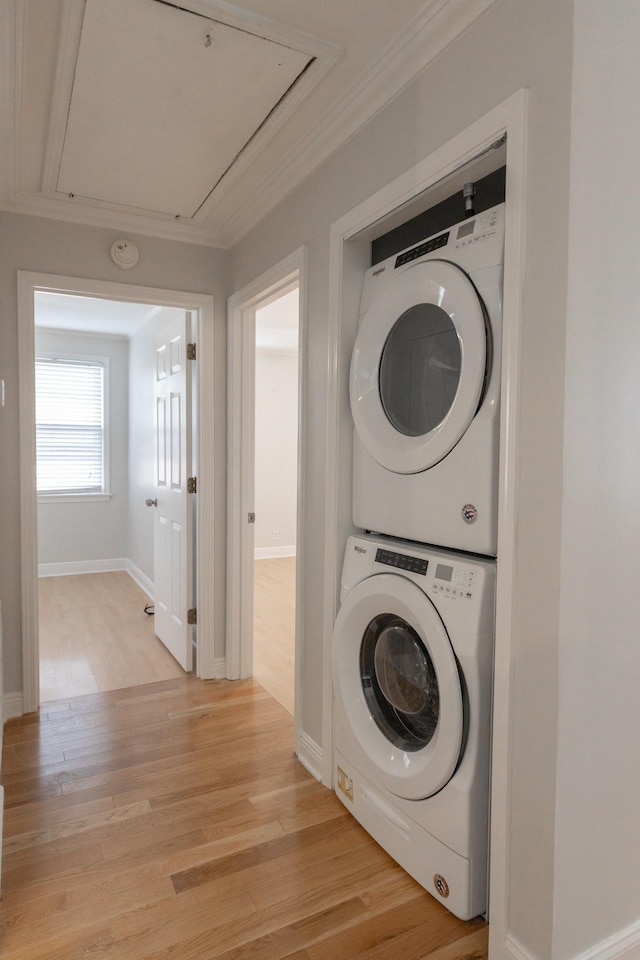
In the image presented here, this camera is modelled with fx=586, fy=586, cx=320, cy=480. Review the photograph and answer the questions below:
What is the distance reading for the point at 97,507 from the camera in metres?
6.12

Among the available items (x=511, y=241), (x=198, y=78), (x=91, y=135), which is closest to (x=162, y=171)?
(x=91, y=135)

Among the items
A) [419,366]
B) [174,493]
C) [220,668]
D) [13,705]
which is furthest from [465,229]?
[13,705]

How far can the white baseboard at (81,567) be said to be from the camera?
5.89 m

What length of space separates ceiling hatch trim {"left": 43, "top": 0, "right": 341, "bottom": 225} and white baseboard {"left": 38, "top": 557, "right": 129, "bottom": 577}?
4182 millimetres

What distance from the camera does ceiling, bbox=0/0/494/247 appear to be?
156 cm

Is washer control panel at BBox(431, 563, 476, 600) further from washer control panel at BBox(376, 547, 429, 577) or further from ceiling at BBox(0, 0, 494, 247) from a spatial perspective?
ceiling at BBox(0, 0, 494, 247)

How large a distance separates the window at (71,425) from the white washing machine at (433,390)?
15.5 feet

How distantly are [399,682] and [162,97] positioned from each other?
6.72 feet

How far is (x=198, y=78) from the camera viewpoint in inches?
71.7

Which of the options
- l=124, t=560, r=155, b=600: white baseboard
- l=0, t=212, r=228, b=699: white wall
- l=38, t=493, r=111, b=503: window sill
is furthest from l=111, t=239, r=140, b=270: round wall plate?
l=38, t=493, r=111, b=503: window sill

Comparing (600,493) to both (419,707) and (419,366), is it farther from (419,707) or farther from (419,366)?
(419,707)

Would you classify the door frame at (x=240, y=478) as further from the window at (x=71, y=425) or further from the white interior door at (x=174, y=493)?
the window at (x=71, y=425)

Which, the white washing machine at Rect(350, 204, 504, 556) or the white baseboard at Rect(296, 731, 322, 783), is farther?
the white baseboard at Rect(296, 731, 322, 783)

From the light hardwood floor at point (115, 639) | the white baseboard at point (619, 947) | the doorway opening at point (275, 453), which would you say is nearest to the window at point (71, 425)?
the light hardwood floor at point (115, 639)
